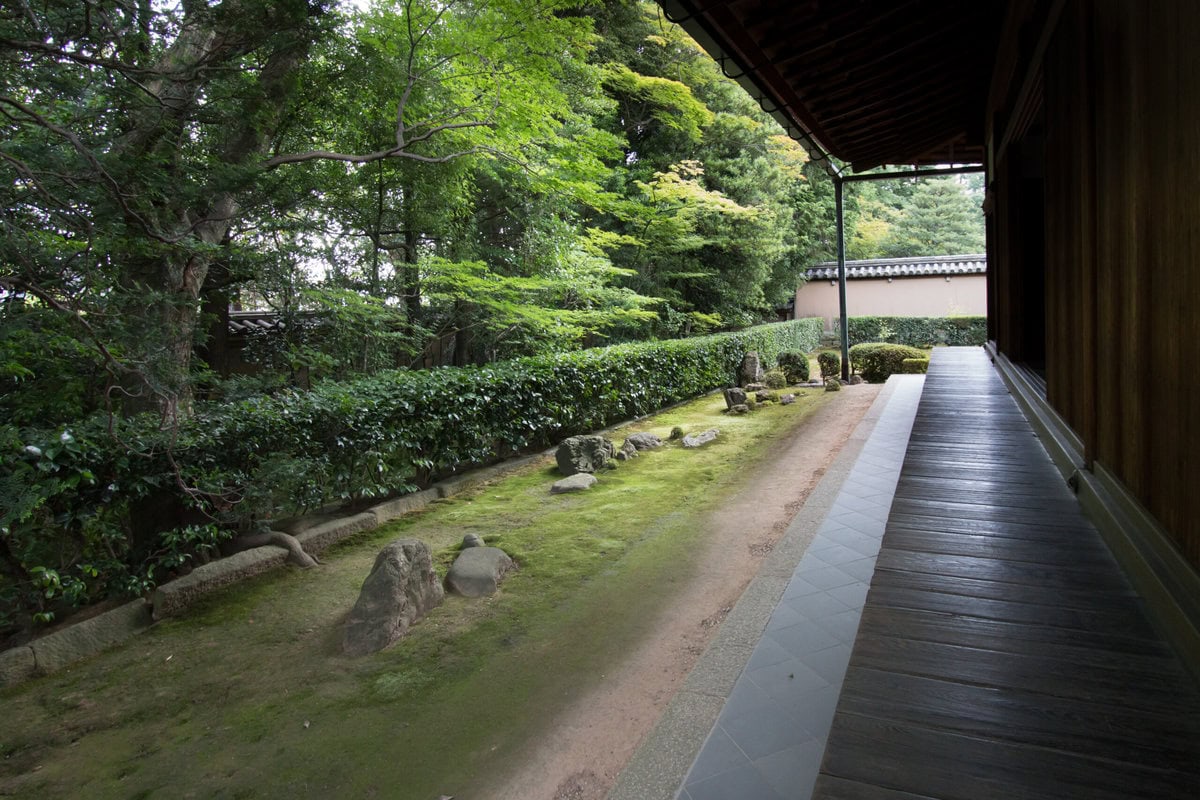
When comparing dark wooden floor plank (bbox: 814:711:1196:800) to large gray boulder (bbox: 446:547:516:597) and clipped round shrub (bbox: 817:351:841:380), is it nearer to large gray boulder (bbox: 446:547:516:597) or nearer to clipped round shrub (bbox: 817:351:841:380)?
large gray boulder (bbox: 446:547:516:597)

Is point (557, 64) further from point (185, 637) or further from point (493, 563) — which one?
point (185, 637)

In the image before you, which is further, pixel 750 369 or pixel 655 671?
pixel 750 369

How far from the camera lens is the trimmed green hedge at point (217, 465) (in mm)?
3617

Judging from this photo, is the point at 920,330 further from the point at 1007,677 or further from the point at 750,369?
the point at 1007,677

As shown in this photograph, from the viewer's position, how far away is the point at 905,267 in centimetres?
2270

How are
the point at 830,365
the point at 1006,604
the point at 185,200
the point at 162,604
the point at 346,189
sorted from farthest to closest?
the point at 830,365, the point at 346,189, the point at 185,200, the point at 162,604, the point at 1006,604

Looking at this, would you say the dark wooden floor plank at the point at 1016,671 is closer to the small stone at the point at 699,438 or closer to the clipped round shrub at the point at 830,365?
the small stone at the point at 699,438

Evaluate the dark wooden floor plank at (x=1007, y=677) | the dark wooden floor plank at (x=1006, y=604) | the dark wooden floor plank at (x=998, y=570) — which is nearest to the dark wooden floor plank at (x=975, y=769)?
the dark wooden floor plank at (x=1007, y=677)

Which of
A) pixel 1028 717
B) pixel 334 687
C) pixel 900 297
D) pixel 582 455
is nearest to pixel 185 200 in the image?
pixel 334 687

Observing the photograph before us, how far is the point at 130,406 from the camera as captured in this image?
5.61m

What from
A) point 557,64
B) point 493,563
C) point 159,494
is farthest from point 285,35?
point 557,64

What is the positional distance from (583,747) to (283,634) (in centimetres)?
216

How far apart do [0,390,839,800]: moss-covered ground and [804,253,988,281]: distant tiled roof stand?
65.8 feet

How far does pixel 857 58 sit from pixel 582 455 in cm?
474
